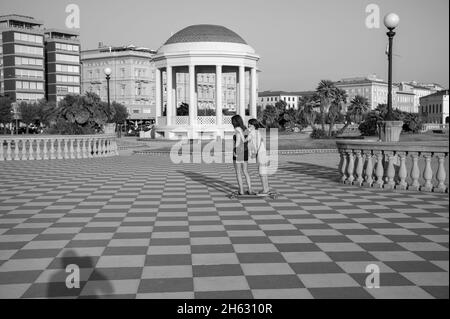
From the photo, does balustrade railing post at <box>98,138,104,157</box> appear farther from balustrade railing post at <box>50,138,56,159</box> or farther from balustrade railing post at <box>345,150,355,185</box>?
balustrade railing post at <box>345,150,355,185</box>

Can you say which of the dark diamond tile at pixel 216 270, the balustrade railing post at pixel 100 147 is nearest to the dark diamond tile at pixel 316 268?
the dark diamond tile at pixel 216 270

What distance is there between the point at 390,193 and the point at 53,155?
1823 centimetres

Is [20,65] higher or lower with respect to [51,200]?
higher

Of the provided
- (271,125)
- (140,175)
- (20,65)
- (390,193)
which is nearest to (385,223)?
(390,193)

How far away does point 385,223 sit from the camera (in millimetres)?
9031

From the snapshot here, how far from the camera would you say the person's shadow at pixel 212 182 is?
14.4 m

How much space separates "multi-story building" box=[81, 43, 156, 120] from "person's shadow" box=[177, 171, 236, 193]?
10678cm

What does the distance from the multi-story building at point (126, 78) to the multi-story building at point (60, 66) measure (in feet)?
23.7

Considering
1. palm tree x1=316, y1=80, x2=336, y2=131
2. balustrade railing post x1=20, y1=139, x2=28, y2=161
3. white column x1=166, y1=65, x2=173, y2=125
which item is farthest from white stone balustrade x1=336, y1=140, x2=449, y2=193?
palm tree x1=316, y1=80, x2=336, y2=131

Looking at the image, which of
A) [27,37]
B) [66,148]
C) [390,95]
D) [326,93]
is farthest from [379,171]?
[27,37]

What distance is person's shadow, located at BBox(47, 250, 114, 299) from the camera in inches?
213

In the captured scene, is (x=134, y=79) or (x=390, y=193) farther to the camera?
(x=134, y=79)

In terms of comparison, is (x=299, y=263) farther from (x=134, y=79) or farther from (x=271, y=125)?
(x=134, y=79)

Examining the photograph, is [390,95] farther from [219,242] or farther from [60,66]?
[60,66]
